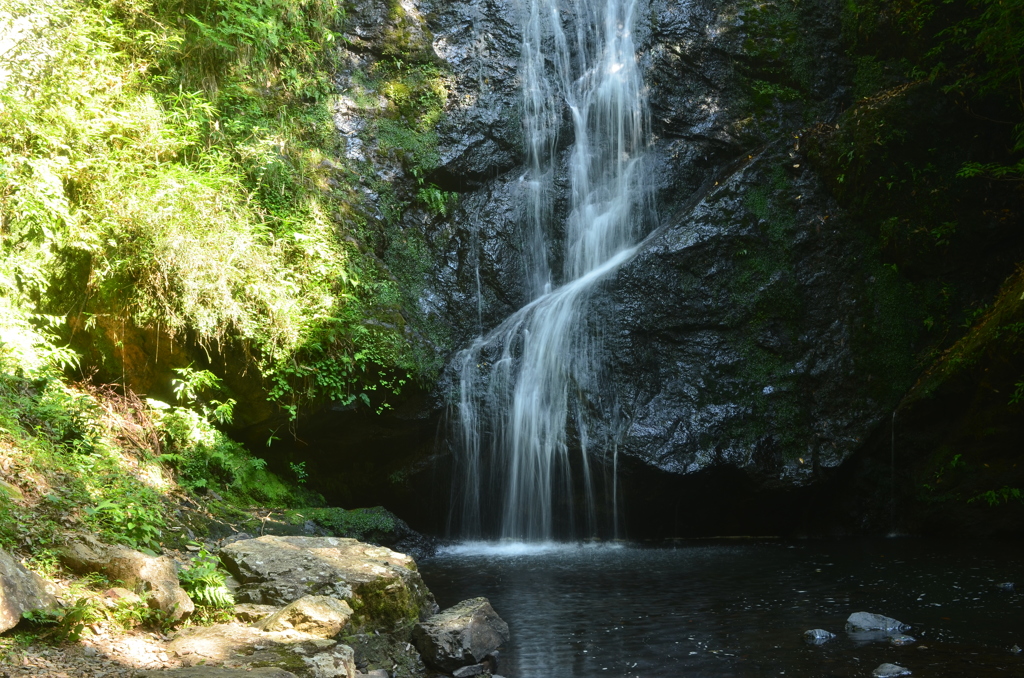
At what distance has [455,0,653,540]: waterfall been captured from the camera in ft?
28.5

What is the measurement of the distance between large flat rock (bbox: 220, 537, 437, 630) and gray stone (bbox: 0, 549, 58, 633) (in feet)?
4.36

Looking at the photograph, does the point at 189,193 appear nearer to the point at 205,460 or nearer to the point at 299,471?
the point at 205,460

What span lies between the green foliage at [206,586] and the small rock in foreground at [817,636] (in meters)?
3.79

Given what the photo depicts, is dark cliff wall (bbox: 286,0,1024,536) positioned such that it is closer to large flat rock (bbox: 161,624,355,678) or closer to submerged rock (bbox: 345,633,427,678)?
submerged rock (bbox: 345,633,427,678)

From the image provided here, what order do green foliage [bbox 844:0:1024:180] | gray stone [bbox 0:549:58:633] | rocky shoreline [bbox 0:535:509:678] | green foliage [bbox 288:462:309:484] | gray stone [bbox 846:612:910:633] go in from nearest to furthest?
gray stone [bbox 0:549:58:633], rocky shoreline [bbox 0:535:509:678], gray stone [bbox 846:612:910:633], green foliage [bbox 844:0:1024:180], green foliage [bbox 288:462:309:484]

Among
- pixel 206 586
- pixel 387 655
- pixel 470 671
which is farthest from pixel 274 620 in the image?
pixel 470 671

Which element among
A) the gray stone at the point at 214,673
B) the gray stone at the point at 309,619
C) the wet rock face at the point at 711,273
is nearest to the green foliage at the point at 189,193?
the wet rock face at the point at 711,273

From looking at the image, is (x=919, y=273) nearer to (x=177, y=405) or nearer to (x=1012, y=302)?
(x=1012, y=302)

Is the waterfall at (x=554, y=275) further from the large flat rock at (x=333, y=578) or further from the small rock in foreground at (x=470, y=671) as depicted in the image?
the small rock in foreground at (x=470, y=671)

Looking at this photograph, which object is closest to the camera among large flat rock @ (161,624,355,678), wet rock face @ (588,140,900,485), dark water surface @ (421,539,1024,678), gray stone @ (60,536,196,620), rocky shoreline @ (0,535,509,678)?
rocky shoreline @ (0,535,509,678)

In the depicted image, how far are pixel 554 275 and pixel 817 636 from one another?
21.6ft

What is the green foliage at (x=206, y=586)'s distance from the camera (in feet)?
15.4

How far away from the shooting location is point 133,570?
4.38 m

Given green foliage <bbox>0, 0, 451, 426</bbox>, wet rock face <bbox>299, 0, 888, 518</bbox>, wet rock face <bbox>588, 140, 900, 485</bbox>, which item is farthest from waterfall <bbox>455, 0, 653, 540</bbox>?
green foliage <bbox>0, 0, 451, 426</bbox>
